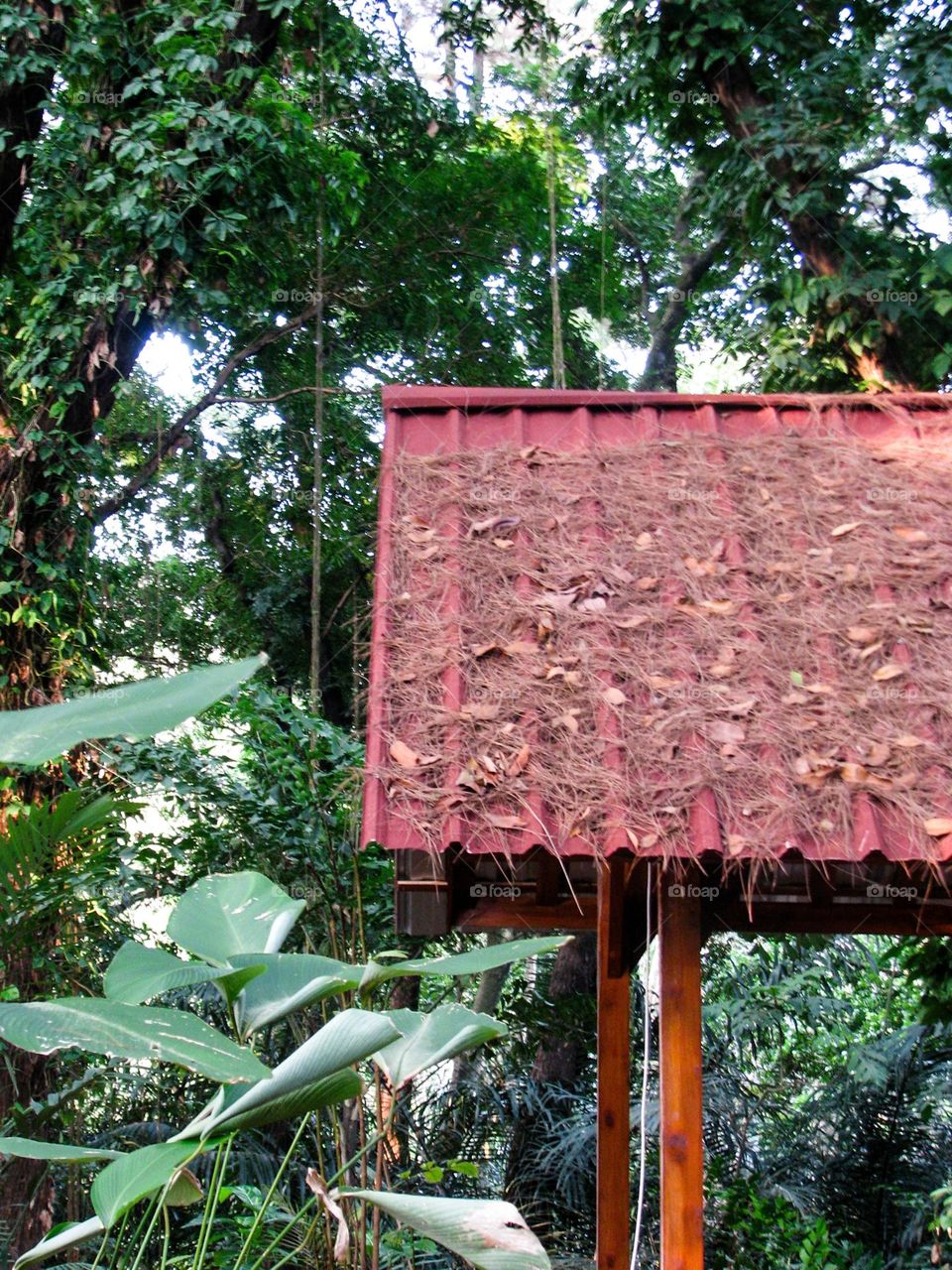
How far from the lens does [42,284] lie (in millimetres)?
7207

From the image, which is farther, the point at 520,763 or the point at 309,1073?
the point at 520,763

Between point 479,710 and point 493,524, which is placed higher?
point 493,524

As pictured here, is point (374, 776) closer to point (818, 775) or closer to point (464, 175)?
point (818, 775)

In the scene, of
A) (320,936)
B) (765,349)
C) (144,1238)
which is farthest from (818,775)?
(765,349)

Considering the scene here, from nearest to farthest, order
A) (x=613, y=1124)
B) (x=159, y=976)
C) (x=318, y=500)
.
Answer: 1. (x=159, y=976)
2. (x=613, y=1124)
3. (x=318, y=500)

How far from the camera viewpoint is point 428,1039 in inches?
67.2

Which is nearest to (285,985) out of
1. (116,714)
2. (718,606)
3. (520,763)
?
(116,714)

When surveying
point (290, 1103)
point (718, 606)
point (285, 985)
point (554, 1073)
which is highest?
point (718, 606)

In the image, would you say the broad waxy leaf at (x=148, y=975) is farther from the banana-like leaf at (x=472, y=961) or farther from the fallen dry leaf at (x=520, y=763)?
the fallen dry leaf at (x=520, y=763)

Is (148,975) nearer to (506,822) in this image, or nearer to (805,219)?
(506,822)

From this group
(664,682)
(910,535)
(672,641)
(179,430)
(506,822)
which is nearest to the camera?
(506,822)

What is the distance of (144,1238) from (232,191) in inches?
267

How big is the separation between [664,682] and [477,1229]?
202 centimetres

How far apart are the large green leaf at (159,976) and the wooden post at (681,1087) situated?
6.11 feet
